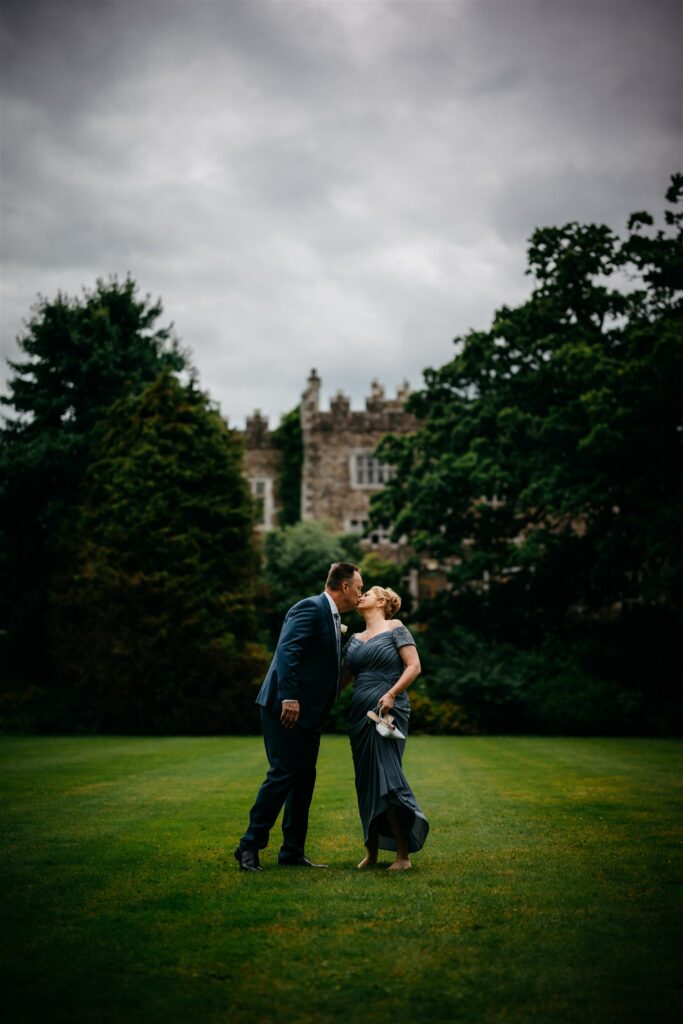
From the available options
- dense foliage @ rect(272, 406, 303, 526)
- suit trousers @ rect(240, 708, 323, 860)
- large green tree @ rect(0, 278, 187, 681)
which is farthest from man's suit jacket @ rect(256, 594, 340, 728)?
dense foliage @ rect(272, 406, 303, 526)

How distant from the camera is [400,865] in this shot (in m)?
5.91

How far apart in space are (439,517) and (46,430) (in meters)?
12.9

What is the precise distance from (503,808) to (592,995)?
18.4 ft

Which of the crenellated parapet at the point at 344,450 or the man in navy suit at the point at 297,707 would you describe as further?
the crenellated parapet at the point at 344,450

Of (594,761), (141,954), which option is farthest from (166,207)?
(141,954)

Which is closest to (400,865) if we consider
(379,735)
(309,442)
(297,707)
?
(379,735)

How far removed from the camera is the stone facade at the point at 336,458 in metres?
43.2

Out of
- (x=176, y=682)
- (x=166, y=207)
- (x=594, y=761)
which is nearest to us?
(x=594, y=761)

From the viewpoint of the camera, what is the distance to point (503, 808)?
29.0ft

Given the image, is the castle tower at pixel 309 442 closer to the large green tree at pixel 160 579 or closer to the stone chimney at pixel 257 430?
the stone chimney at pixel 257 430

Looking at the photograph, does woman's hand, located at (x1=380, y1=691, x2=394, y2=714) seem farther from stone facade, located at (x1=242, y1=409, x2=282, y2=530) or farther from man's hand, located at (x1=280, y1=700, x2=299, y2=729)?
stone facade, located at (x1=242, y1=409, x2=282, y2=530)

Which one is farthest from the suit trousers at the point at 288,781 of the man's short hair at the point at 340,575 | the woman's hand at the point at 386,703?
the man's short hair at the point at 340,575

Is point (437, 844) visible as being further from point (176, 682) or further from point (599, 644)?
point (599, 644)

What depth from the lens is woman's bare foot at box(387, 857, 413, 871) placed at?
5881 millimetres
